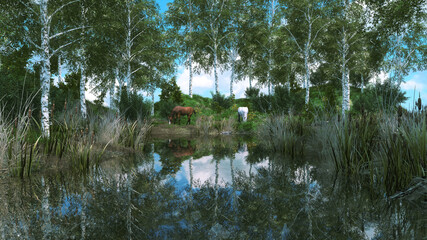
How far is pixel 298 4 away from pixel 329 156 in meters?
20.7

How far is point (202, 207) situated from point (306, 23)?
23.8 m

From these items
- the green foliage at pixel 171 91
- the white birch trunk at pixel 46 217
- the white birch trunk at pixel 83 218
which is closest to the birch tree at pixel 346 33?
the green foliage at pixel 171 91

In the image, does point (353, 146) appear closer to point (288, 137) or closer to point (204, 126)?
point (288, 137)

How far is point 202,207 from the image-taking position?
310cm

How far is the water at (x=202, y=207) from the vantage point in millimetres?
2375

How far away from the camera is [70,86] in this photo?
30.5 m

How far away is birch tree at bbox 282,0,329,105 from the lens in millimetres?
22016

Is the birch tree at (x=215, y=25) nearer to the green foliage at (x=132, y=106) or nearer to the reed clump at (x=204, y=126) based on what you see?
the reed clump at (x=204, y=126)

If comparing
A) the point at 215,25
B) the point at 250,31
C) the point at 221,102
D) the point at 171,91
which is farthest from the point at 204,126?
the point at 250,31

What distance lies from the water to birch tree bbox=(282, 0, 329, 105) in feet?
62.0

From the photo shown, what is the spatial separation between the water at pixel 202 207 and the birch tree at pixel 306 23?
1891cm

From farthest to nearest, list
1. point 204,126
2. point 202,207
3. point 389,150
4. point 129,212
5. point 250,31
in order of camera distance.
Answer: point 250,31 < point 204,126 < point 389,150 < point 202,207 < point 129,212

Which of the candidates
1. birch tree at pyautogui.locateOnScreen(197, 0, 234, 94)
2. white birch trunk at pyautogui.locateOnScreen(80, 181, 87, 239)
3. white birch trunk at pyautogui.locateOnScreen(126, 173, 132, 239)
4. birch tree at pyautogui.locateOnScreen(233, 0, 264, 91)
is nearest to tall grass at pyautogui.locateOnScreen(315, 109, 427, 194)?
white birch trunk at pyautogui.locateOnScreen(126, 173, 132, 239)

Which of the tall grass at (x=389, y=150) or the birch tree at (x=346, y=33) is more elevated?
the birch tree at (x=346, y=33)
